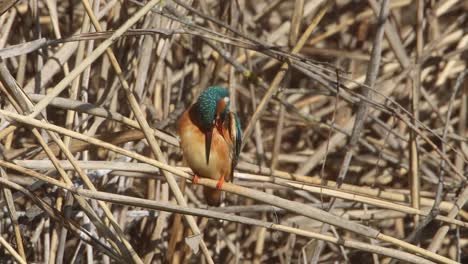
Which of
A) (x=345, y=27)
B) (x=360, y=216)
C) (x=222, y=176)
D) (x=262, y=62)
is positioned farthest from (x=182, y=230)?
(x=345, y=27)

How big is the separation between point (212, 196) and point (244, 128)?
673 mm

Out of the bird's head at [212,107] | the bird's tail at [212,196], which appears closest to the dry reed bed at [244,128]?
the bird's tail at [212,196]

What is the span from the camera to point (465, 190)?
3574 millimetres

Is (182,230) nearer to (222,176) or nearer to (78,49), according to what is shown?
(222,176)

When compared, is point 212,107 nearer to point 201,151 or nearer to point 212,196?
point 201,151

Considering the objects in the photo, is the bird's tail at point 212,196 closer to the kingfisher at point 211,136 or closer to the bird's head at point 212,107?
the kingfisher at point 211,136

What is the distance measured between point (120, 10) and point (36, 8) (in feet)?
1.27

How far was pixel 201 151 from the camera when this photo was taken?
3.35m

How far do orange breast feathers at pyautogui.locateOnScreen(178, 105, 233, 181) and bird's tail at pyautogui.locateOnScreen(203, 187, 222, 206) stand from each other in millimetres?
184

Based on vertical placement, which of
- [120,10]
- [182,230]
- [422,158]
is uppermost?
[120,10]

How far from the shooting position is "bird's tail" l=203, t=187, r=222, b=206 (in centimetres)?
362

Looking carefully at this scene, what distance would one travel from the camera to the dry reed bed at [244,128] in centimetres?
301

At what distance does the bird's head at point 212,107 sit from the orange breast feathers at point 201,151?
0.03 meters

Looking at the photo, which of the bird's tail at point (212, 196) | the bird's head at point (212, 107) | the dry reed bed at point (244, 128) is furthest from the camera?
the bird's tail at point (212, 196)
